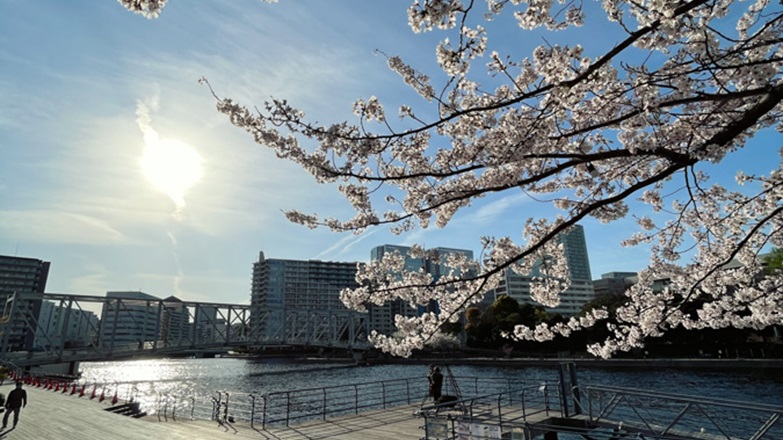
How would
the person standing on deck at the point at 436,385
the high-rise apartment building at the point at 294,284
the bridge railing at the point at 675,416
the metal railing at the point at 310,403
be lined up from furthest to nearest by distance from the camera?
the high-rise apartment building at the point at 294,284 < the person standing on deck at the point at 436,385 < the metal railing at the point at 310,403 < the bridge railing at the point at 675,416

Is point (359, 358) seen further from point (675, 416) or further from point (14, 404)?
point (675, 416)

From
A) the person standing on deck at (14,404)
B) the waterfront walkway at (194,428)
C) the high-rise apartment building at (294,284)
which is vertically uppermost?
the high-rise apartment building at (294,284)

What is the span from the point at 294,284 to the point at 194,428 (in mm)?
128735

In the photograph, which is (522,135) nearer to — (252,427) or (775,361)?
(252,427)

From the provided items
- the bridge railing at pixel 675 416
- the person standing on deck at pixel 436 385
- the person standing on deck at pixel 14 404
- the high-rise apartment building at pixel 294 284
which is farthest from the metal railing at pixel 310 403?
the high-rise apartment building at pixel 294 284

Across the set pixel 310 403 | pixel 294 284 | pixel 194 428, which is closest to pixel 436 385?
pixel 194 428

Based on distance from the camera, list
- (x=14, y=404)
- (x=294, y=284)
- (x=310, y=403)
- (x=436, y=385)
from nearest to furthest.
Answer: (x=14, y=404) → (x=436, y=385) → (x=310, y=403) → (x=294, y=284)

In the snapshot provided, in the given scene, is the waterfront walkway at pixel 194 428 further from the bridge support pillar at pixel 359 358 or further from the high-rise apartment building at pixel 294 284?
the high-rise apartment building at pixel 294 284

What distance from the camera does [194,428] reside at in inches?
447

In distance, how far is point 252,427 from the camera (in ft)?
37.0

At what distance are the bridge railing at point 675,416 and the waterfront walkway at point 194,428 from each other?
15.6 ft

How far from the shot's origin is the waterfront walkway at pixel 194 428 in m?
10.0

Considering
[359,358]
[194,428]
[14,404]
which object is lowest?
[359,358]

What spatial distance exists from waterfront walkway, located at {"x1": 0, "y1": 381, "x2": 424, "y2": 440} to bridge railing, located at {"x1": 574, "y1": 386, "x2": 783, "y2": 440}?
4744 millimetres
